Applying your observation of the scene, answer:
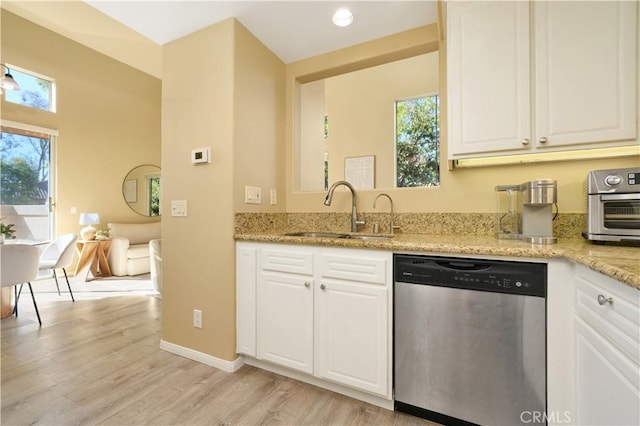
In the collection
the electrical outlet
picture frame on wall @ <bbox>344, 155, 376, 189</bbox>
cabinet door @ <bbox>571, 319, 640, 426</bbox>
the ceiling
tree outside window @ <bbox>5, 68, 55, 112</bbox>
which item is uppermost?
tree outside window @ <bbox>5, 68, 55, 112</bbox>

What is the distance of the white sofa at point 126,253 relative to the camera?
185 inches

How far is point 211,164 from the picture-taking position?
1988mm

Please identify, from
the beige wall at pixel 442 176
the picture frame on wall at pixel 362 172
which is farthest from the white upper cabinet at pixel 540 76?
the picture frame on wall at pixel 362 172

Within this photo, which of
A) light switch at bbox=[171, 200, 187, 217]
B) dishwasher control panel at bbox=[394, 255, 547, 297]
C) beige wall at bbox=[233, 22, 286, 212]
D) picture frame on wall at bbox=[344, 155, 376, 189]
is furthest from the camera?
picture frame on wall at bbox=[344, 155, 376, 189]

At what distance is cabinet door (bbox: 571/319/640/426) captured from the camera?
0.79m

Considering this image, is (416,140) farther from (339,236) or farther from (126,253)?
(126,253)

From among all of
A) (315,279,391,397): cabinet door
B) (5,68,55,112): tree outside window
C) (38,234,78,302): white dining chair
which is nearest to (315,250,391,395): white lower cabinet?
(315,279,391,397): cabinet door

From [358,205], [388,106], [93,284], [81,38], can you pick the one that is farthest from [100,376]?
[81,38]

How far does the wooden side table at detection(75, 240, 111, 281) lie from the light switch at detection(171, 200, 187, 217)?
3464 mm

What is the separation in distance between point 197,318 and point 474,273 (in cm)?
182

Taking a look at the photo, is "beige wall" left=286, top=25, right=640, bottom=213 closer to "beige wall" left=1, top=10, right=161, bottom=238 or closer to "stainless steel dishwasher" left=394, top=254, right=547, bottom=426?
"stainless steel dishwasher" left=394, top=254, right=547, bottom=426

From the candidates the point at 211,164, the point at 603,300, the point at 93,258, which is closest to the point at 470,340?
the point at 603,300

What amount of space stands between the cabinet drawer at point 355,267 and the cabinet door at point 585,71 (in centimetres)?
103

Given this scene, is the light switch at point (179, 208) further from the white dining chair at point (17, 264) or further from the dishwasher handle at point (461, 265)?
the dishwasher handle at point (461, 265)
